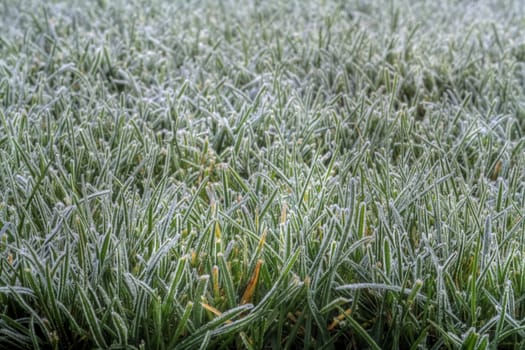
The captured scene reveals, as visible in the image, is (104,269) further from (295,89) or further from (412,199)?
(295,89)

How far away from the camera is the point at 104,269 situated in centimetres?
114

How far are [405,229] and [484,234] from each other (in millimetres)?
195

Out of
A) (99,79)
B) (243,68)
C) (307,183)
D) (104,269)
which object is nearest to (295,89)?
(243,68)

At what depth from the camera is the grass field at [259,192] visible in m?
1.09

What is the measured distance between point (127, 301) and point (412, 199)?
628 millimetres

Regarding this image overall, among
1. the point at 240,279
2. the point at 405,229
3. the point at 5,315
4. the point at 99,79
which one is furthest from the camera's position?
the point at 99,79

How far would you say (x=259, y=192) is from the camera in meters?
1.41

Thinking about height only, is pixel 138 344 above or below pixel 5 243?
below

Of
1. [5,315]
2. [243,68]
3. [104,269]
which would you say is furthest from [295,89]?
[5,315]

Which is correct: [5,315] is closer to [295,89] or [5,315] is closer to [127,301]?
[127,301]

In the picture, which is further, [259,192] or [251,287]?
[259,192]

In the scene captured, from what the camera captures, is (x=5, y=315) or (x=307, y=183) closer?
(x=5, y=315)

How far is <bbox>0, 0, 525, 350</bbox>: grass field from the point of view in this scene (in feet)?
3.58

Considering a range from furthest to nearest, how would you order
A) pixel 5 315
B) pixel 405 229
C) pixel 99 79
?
1. pixel 99 79
2. pixel 405 229
3. pixel 5 315
